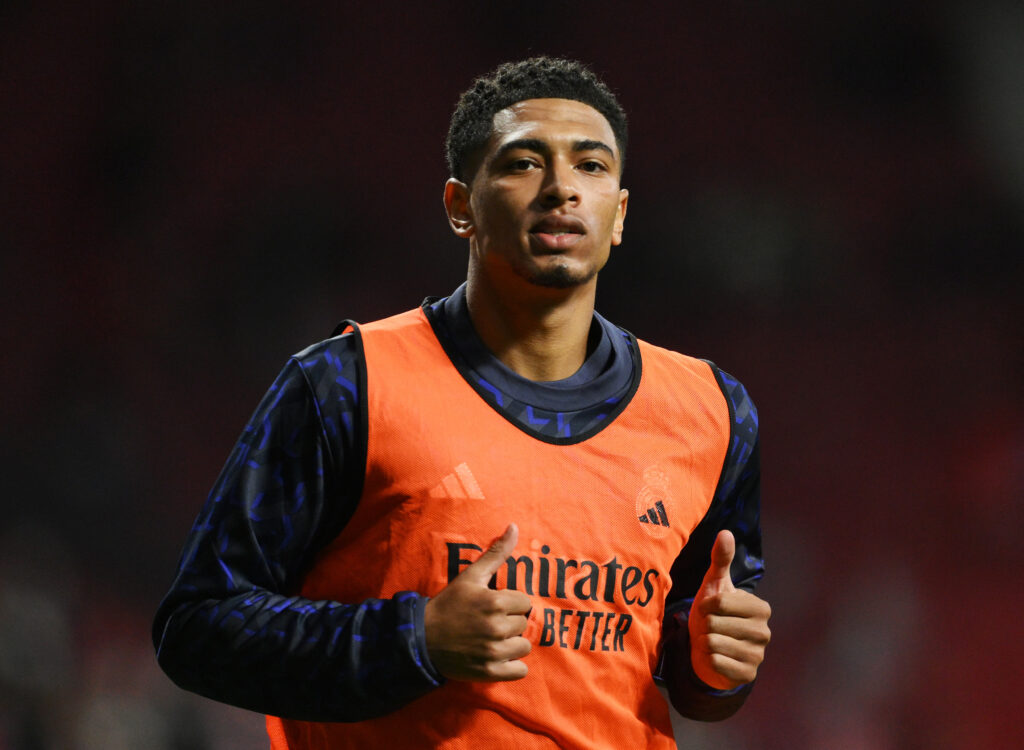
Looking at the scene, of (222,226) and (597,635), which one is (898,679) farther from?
(222,226)

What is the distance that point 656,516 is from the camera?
1.26 meters

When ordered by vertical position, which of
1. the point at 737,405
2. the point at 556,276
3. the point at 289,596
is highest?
the point at 556,276

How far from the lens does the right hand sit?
3.43ft

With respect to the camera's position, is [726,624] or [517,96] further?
[517,96]

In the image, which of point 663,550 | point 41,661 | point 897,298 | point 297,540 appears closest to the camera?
point 297,540

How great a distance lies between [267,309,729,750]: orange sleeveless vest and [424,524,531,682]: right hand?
7 centimetres

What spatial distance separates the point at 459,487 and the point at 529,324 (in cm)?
23

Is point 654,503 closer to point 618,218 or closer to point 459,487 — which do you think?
point 459,487

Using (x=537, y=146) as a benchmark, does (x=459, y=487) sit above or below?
below

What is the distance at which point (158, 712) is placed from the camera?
261 centimetres

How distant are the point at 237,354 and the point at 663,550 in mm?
1707

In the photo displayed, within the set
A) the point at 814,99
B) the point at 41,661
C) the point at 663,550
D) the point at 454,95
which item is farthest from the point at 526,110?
the point at 41,661

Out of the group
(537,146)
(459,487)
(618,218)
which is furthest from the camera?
(618,218)

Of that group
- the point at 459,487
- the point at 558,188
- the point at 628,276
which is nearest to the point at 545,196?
the point at 558,188
